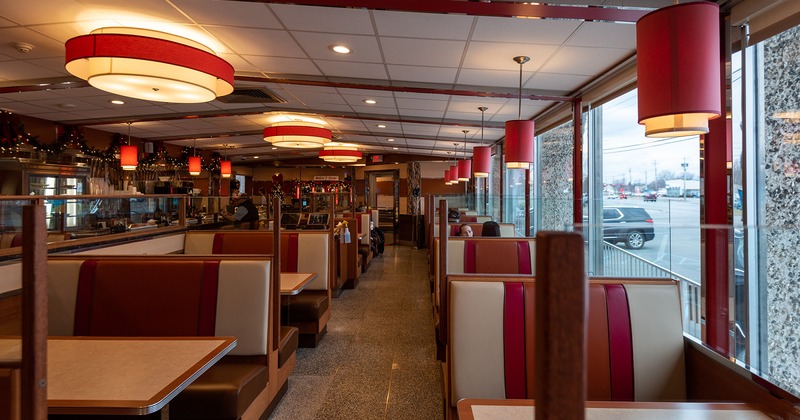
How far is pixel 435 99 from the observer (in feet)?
19.5

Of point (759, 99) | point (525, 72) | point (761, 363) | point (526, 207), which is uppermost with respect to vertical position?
point (525, 72)

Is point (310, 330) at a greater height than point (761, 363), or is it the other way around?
point (761, 363)

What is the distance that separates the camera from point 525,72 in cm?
436

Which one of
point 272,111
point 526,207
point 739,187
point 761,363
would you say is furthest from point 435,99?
point 761,363

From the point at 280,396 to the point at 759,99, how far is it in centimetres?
363

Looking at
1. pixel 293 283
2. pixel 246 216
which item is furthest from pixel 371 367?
pixel 246 216

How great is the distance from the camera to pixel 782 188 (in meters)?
2.35

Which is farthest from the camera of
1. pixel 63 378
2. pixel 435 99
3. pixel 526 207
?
pixel 526 207

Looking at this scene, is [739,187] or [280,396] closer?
[739,187]

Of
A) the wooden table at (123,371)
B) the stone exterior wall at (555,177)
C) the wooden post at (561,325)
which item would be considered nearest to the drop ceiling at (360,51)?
the stone exterior wall at (555,177)

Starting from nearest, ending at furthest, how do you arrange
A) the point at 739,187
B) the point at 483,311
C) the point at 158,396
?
the point at 158,396, the point at 483,311, the point at 739,187

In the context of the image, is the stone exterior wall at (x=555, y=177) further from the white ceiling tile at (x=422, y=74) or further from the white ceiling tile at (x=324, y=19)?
the white ceiling tile at (x=324, y=19)

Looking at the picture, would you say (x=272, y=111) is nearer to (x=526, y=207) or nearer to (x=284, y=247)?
(x=284, y=247)

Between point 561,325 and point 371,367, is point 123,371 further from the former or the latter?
point 371,367
